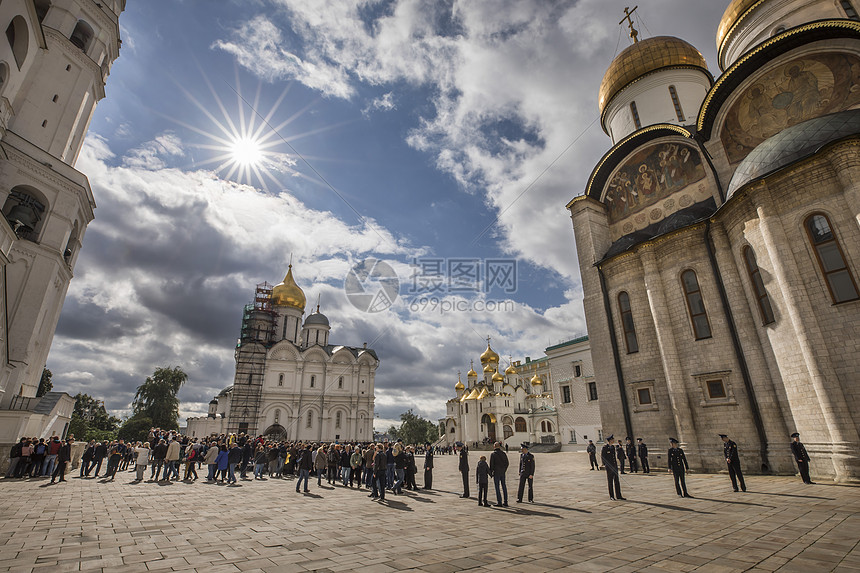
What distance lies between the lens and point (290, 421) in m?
42.1

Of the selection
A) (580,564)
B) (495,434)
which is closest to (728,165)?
(580,564)

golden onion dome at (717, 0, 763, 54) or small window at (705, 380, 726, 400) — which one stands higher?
golden onion dome at (717, 0, 763, 54)

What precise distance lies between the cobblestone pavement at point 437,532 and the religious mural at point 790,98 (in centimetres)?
1183

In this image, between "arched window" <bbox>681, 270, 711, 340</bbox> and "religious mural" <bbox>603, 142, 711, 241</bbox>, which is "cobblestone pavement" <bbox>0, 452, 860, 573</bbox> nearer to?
"arched window" <bbox>681, 270, 711, 340</bbox>

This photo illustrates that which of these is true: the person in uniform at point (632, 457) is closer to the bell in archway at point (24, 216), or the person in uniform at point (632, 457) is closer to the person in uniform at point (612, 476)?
the person in uniform at point (612, 476)

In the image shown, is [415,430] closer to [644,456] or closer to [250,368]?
[250,368]

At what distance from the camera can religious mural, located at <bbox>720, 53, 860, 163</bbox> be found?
12656mm

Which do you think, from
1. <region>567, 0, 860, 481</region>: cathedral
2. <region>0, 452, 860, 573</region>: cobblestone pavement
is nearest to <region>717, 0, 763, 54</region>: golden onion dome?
<region>567, 0, 860, 481</region>: cathedral

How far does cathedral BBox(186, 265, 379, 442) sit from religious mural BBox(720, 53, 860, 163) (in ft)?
136

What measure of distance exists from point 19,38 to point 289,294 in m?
35.3

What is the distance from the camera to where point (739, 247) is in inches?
525

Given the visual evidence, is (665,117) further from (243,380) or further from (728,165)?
(243,380)

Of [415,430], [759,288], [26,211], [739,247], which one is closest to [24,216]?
[26,211]

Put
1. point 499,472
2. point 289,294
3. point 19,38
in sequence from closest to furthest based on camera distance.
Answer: point 499,472 → point 19,38 → point 289,294
